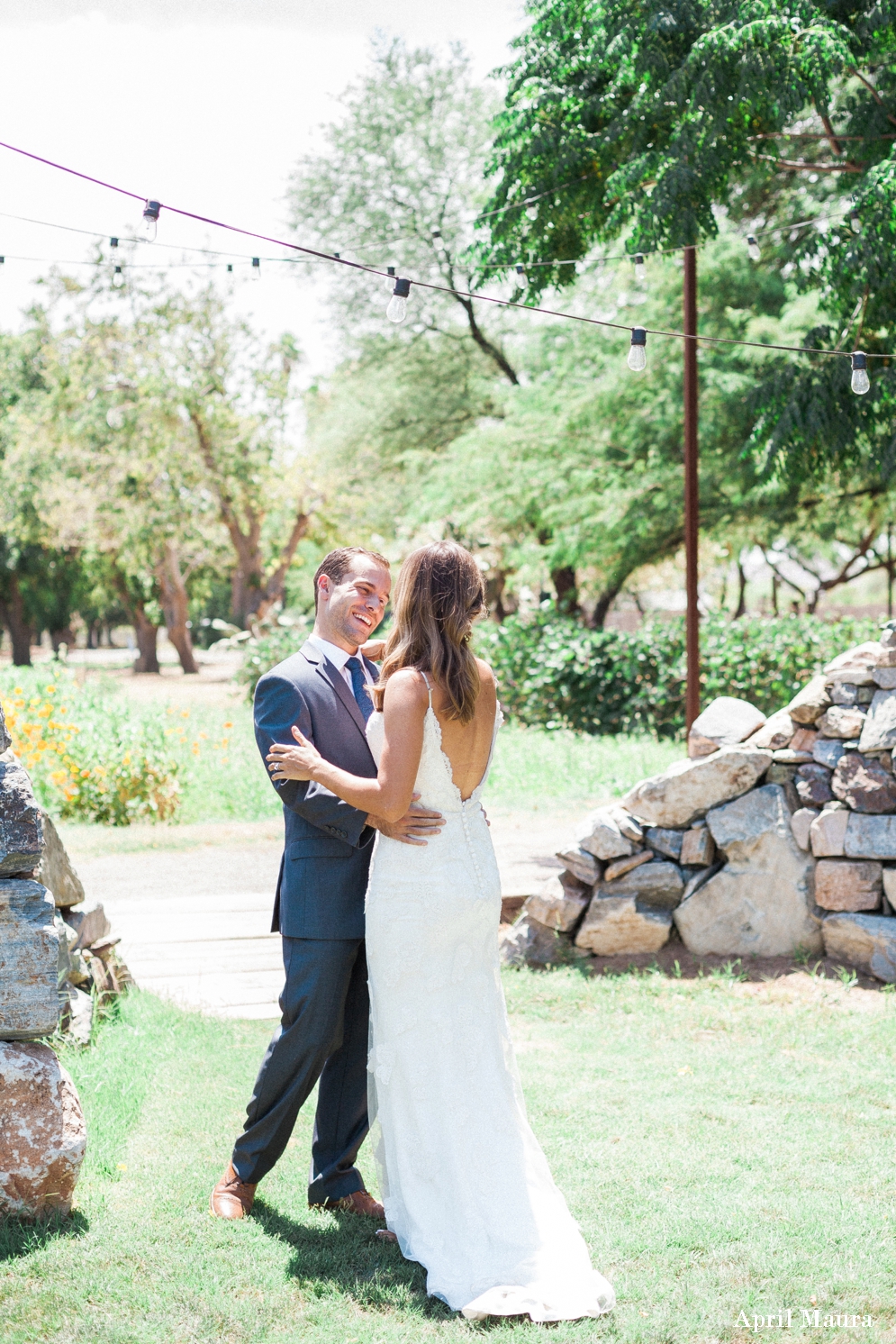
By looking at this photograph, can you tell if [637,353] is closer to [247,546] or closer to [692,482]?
[692,482]

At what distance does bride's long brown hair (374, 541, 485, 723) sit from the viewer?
10.5ft

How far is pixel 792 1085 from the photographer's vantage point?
4656mm

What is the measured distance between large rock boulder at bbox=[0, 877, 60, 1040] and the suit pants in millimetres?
683

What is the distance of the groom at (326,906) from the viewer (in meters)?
3.32

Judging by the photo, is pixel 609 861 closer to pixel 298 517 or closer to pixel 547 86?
pixel 547 86

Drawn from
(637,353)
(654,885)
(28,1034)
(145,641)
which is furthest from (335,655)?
(145,641)

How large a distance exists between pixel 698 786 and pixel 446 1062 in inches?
136

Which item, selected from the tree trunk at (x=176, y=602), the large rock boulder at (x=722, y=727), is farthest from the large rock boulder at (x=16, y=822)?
the tree trunk at (x=176, y=602)

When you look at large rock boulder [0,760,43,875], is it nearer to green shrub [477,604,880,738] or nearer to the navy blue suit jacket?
the navy blue suit jacket

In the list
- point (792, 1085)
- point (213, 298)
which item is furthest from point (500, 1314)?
point (213, 298)

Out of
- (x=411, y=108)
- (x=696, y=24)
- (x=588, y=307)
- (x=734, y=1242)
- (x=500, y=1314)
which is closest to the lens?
(x=500, y=1314)

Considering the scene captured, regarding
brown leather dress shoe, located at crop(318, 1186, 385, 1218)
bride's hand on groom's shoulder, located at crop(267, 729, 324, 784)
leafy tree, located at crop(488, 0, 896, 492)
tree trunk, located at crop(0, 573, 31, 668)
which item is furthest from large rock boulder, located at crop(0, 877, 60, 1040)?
tree trunk, located at crop(0, 573, 31, 668)

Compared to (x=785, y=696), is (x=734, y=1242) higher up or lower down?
lower down

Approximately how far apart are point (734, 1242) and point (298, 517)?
2499cm
